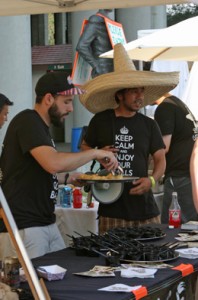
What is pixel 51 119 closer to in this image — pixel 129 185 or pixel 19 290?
pixel 129 185

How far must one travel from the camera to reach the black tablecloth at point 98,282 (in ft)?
9.19

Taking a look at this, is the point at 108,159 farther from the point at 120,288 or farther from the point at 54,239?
the point at 120,288

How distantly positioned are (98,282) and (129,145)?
79.2 inches

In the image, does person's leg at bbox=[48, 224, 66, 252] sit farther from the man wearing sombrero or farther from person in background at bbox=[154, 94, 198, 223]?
person in background at bbox=[154, 94, 198, 223]

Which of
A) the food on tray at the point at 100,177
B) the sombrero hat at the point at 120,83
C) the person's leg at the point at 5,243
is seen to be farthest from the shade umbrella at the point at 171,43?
the person's leg at the point at 5,243

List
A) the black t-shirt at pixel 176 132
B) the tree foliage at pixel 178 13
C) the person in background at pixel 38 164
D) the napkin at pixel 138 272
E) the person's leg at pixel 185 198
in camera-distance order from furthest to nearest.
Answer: the tree foliage at pixel 178 13
the black t-shirt at pixel 176 132
the person's leg at pixel 185 198
the person in background at pixel 38 164
the napkin at pixel 138 272

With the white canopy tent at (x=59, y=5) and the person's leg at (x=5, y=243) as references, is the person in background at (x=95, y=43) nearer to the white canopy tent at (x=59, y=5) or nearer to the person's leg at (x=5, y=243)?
the white canopy tent at (x=59, y=5)

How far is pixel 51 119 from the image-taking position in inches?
165

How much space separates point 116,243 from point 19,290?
95cm

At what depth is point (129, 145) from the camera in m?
4.90

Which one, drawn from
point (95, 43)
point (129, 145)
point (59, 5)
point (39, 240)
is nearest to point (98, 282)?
point (39, 240)

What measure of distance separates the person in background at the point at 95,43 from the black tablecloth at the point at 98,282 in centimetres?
453

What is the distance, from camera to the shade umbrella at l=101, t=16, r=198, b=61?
18.7 feet

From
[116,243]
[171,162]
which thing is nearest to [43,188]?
[116,243]
